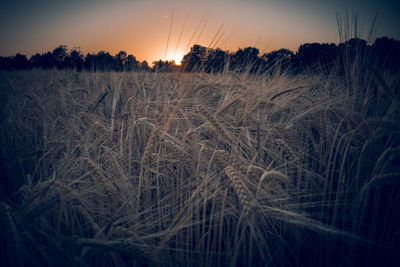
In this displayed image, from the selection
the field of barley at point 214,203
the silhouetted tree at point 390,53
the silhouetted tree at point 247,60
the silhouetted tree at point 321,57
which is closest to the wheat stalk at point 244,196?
the field of barley at point 214,203

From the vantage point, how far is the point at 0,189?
2.53 ft

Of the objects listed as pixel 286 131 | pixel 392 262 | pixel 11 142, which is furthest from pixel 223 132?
pixel 11 142

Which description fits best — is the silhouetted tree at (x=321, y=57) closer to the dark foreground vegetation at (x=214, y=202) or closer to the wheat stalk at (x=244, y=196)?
the dark foreground vegetation at (x=214, y=202)

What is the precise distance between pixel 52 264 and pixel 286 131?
0.95m

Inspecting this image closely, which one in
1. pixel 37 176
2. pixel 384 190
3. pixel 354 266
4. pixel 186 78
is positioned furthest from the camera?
pixel 186 78

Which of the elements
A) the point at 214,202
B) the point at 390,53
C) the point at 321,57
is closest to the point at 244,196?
the point at 214,202

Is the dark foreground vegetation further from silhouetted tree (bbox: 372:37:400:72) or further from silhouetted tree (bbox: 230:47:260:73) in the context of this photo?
silhouetted tree (bbox: 230:47:260:73)

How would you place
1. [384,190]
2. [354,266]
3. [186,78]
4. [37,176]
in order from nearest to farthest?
[354,266]
[384,190]
[37,176]
[186,78]

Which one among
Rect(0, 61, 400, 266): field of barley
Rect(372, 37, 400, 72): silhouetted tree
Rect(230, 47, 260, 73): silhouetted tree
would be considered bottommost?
Rect(0, 61, 400, 266): field of barley

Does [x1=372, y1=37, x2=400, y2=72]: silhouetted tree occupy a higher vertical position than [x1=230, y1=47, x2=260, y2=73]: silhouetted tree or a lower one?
lower

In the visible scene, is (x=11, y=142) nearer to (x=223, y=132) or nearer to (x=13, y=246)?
(x=13, y=246)

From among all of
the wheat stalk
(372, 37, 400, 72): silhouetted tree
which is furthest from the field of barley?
(372, 37, 400, 72): silhouetted tree

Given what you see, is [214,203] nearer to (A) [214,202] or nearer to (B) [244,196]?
(A) [214,202]

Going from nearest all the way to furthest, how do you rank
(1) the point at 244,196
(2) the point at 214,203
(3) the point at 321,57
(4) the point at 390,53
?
(1) the point at 244,196
(2) the point at 214,203
(4) the point at 390,53
(3) the point at 321,57
